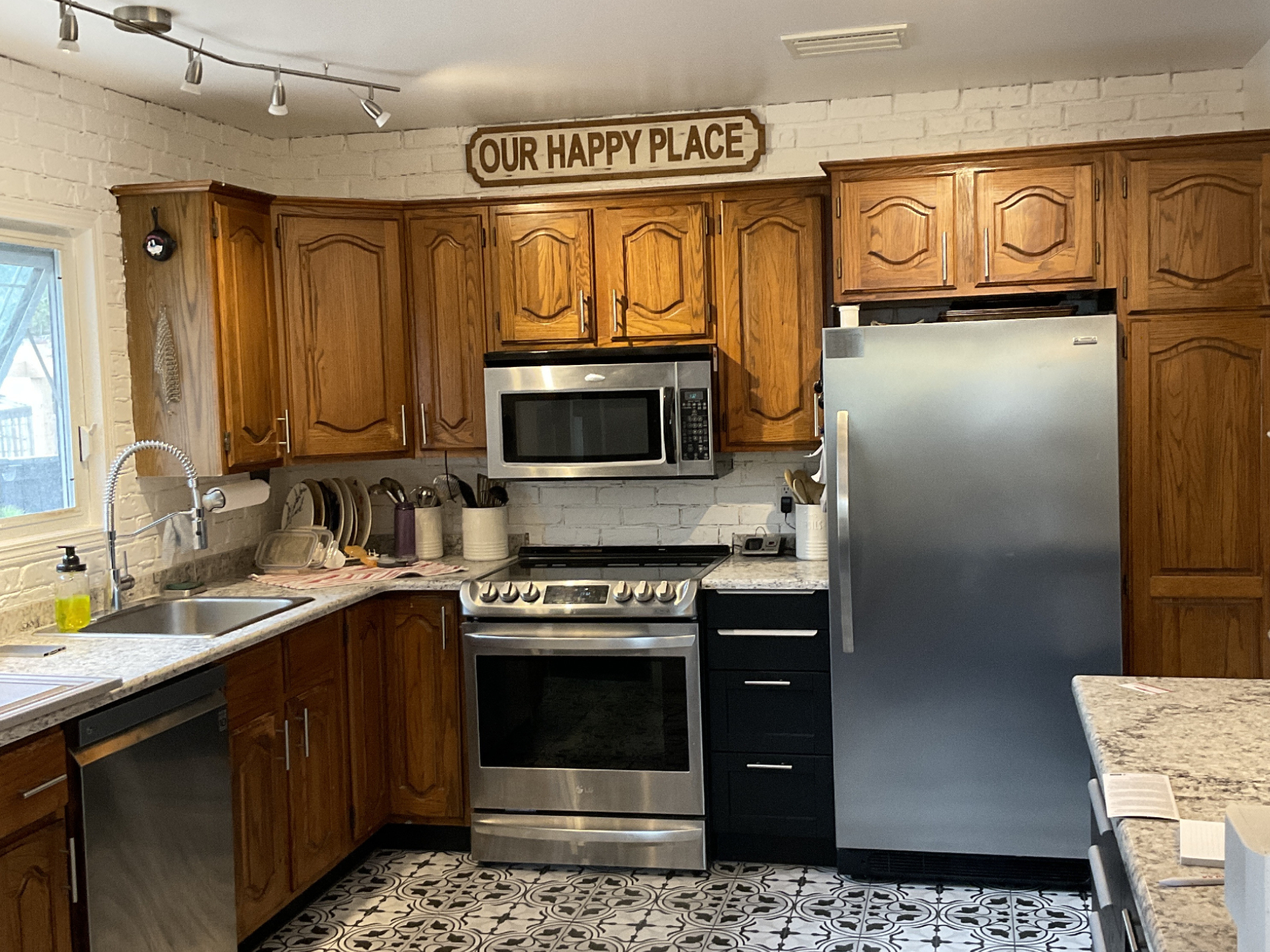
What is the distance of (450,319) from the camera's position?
434 centimetres

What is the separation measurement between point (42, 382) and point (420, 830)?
187cm

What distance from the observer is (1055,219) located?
3738 millimetres

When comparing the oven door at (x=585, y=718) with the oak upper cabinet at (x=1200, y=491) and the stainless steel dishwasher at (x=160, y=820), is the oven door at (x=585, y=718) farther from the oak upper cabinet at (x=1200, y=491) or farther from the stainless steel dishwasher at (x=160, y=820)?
the oak upper cabinet at (x=1200, y=491)

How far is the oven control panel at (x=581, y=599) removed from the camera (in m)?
3.76

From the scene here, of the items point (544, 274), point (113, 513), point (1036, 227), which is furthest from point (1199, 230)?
point (113, 513)

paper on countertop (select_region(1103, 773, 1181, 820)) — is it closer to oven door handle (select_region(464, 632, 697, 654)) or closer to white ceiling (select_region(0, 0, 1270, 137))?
oven door handle (select_region(464, 632, 697, 654))

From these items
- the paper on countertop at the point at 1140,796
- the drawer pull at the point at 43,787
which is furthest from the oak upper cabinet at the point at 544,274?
the paper on countertop at the point at 1140,796

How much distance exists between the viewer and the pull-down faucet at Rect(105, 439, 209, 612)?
3398 mm

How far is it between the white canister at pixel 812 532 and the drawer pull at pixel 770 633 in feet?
1.45

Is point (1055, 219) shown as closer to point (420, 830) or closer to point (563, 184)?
point (563, 184)

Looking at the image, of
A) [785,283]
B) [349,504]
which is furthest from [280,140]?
[785,283]

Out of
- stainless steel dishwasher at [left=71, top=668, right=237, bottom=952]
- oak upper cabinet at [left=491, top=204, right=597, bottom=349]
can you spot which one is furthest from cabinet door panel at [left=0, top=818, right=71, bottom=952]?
oak upper cabinet at [left=491, top=204, right=597, bottom=349]

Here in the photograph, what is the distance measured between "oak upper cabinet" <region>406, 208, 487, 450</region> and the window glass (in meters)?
1.20

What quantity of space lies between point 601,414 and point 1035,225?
1505 millimetres
